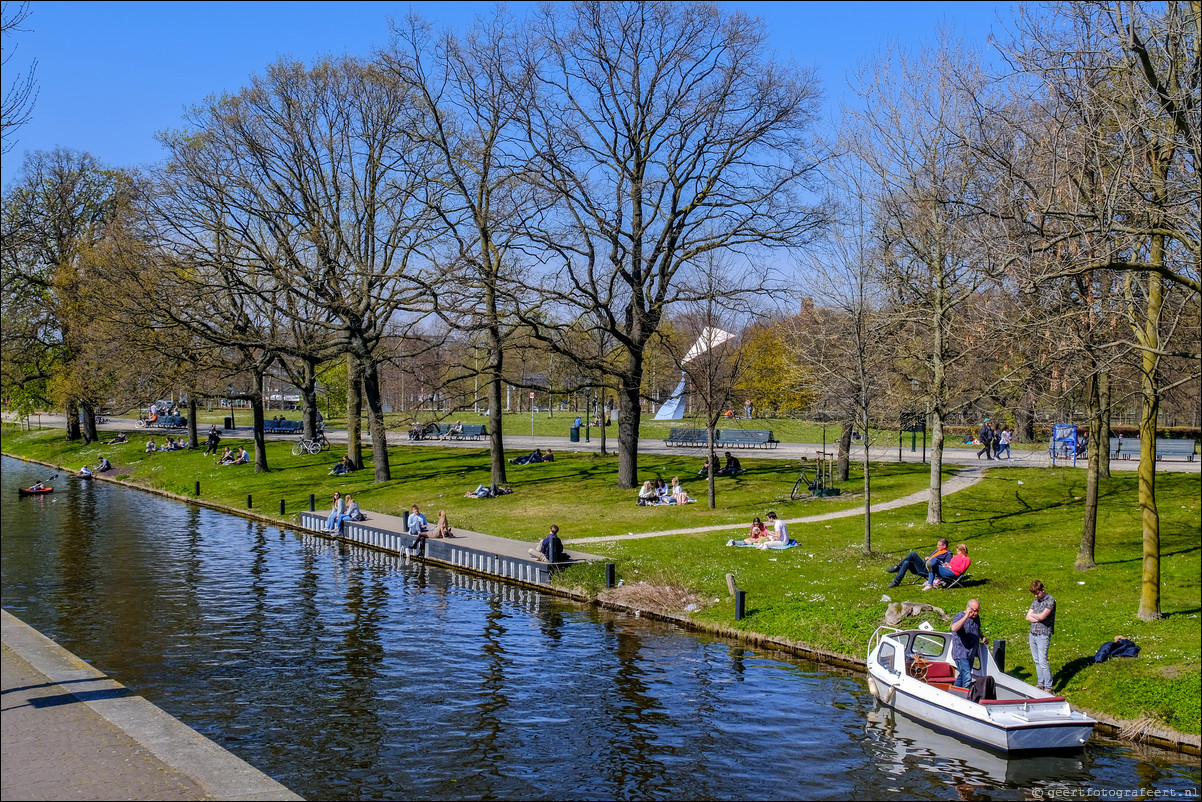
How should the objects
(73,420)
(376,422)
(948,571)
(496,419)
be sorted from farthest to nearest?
(73,420) < (496,419) < (376,422) < (948,571)

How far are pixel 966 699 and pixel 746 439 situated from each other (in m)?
44.9

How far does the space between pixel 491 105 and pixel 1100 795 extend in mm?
35396

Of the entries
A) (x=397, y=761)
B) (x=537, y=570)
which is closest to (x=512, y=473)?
(x=537, y=570)

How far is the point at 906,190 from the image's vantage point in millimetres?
29000

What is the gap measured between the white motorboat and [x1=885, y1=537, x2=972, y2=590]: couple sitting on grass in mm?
4123

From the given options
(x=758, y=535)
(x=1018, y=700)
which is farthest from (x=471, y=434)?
(x=1018, y=700)

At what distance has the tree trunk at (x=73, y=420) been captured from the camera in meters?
70.4

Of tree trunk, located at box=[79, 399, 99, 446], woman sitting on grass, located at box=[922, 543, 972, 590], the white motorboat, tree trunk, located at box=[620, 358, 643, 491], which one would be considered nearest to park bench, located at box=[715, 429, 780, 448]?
tree trunk, located at box=[620, 358, 643, 491]

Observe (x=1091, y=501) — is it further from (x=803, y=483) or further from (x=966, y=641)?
(x=803, y=483)

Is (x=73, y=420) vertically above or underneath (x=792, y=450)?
above

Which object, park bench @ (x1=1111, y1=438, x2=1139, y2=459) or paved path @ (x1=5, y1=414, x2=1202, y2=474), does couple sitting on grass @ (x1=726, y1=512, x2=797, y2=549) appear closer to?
paved path @ (x1=5, y1=414, x2=1202, y2=474)

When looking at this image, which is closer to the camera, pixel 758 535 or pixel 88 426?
pixel 758 535

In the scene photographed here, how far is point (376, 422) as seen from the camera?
148 feet

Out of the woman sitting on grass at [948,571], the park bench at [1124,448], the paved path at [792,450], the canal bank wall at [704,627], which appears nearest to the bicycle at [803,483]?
the paved path at [792,450]
